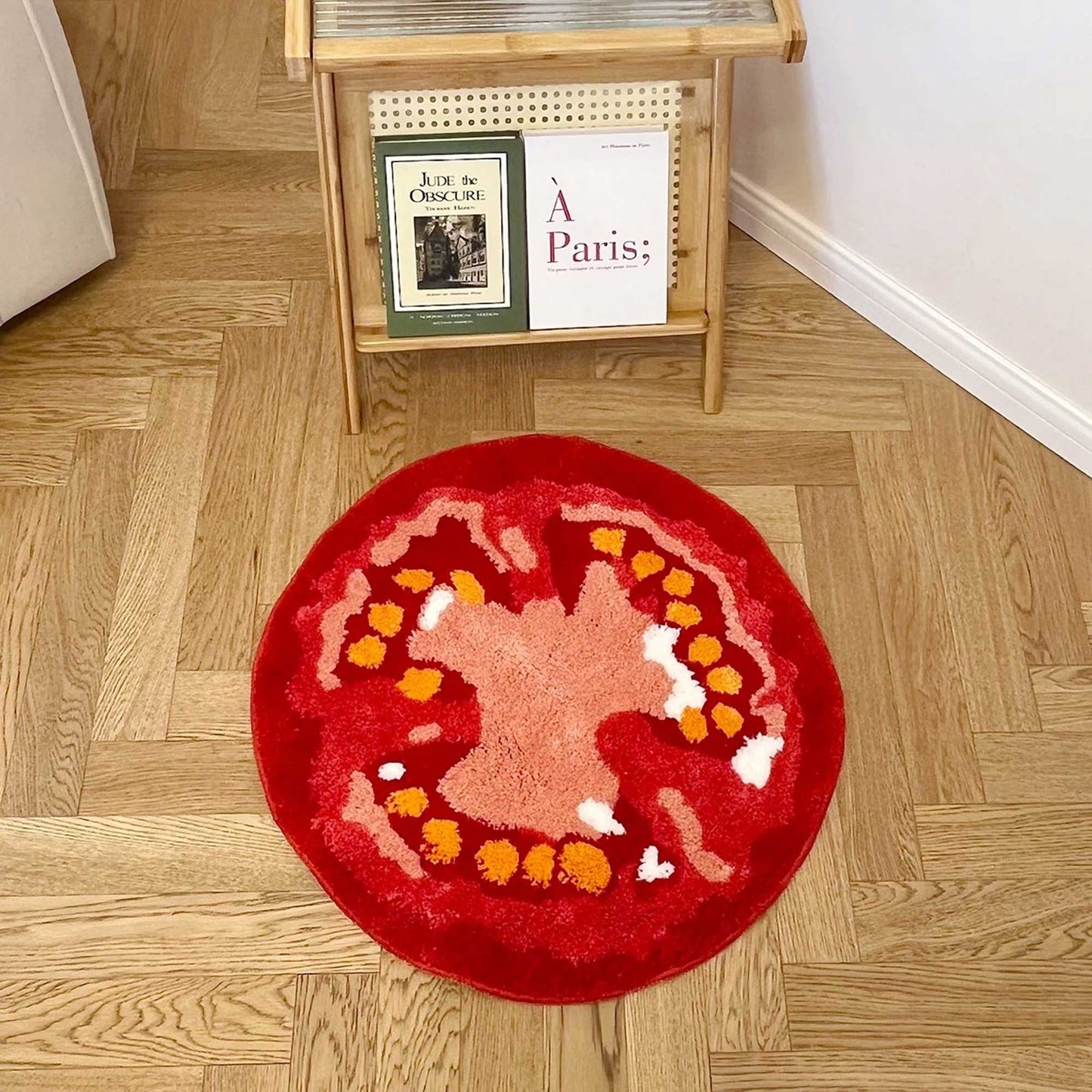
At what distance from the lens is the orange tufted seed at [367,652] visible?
1.76 metres

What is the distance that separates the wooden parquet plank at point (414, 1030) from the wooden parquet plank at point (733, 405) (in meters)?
0.83

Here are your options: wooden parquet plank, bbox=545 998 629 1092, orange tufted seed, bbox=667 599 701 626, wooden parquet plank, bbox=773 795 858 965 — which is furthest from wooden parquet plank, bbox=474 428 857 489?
wooden parquet plank, bbox=545 998 629 1092

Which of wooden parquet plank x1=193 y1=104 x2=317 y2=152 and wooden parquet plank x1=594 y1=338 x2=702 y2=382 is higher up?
wooden parquet plank x1=193 y1=104 x2=317 y2=152

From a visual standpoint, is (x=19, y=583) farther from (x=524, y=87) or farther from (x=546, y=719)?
(x=524, y=87)

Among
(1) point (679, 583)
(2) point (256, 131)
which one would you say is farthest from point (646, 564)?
(2) point (256, 131)

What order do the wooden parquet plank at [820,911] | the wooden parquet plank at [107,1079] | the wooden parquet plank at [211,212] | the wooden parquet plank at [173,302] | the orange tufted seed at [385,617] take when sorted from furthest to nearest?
the wooden parquet plank at [211,212] → the wooden parquet plank at [173,302] → the orange tufted seed at [385,617] → the wooden parquet plank at [820,911] → the wooden parquet plank at [107,1079]

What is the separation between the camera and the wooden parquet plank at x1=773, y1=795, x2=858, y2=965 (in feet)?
5.10

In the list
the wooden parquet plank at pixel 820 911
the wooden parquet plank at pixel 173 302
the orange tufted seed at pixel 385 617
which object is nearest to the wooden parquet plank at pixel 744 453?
the orange tufted seed at pixel 385 617

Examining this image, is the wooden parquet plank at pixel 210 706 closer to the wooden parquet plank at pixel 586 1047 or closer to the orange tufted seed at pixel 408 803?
the orange tufted seed at pixel 408 803

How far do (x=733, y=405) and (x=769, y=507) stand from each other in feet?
0.65

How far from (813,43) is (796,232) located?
0.30 meters

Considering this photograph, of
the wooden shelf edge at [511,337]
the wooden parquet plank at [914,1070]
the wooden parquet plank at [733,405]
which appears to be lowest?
the wooden parquet plank at [914,1070]

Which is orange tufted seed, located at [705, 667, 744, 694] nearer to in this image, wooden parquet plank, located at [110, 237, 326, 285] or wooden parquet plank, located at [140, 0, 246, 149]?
wooden parquet plank, located at [110, 237, 326, 285]

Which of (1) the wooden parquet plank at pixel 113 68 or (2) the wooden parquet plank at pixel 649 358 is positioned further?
(1) the wooden parquet plank at pixel 113 68
